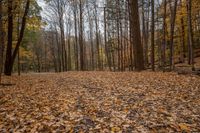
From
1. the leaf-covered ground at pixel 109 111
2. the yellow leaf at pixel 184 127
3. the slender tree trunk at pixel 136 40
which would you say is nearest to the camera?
the yellow leaf at pixel 184 127

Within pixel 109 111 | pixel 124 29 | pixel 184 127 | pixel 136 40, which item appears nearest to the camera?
pixel 184 127

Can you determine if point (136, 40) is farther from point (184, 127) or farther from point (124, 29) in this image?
point (124, 29)

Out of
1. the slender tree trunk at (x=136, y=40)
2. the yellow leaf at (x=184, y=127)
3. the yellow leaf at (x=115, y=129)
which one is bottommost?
the yellow leaf at (x=115, y=129)

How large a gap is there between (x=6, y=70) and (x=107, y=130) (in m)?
15.7

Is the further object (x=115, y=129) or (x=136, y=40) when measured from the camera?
(x=136, y=40)

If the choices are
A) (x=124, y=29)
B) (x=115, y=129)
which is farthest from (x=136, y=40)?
(x=124, y=29)

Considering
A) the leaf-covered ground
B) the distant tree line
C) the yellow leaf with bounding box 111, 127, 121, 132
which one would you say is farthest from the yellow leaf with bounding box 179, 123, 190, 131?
the distant tree line

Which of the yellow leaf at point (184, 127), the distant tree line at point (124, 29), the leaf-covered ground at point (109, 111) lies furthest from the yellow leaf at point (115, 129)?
the distant tree line at point (124, 29)

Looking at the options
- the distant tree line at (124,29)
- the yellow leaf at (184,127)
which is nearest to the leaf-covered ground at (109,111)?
the yellow leaf at (184,127)

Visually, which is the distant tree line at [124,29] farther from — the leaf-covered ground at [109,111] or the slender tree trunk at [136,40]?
the leaf-covered ground at [109,111]

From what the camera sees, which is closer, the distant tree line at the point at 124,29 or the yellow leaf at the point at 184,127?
the yellow leaf at the point at 184,127

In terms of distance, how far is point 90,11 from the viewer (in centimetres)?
3978

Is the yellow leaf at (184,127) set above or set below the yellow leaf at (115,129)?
above

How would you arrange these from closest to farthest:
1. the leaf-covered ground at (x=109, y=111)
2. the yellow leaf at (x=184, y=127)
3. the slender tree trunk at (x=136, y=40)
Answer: the yellow leaf at (x=184, y=127)
the leaf-covered ground at (x=109, y=111)
the slender tree trunk at (x=136, y=40)
